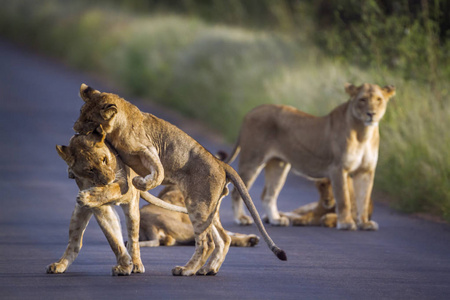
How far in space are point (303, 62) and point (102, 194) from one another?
14.1 metres

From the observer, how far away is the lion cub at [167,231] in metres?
10.2

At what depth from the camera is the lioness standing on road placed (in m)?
11.8

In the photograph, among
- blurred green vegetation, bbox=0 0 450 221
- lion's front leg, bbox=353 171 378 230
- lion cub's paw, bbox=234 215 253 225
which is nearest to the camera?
lion's front leg, bbox=353 171 378 230

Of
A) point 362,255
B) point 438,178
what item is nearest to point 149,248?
point 362,255

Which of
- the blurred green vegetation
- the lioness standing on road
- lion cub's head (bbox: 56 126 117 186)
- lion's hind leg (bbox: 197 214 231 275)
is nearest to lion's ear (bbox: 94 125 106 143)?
lion cub's head (bbox: 56 126 117 186)

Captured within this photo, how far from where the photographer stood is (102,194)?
27.2 feet

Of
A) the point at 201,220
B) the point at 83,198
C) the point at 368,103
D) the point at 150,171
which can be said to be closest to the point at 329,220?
the point at 368,103

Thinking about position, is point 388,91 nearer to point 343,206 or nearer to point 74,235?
point 343,206

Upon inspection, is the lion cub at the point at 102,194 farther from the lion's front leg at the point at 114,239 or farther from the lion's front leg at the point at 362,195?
the lion's front leg at the point at 362,195

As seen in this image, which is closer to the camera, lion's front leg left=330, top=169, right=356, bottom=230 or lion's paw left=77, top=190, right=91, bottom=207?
lion's paw left=77, top=190, right=91, bottom=207

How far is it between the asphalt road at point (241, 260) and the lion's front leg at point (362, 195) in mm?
249

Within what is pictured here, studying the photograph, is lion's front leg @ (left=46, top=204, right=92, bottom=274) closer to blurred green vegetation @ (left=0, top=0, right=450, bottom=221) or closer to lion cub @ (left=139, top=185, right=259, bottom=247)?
lion cub @ (left=139, top=185, right=259, bottom=247)

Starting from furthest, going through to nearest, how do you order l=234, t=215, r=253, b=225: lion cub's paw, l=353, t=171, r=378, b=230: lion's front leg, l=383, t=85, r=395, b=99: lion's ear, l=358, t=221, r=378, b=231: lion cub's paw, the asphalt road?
l=383, t=85, r=395, b=99: lion's ear
l=234, t=215, r=253, b=225: lion cub's paw
l=353, t=171, r=378, b=230: lion's front leg
l=358, t=221, r=378, b=231: lion cub's paw
the asphalt road

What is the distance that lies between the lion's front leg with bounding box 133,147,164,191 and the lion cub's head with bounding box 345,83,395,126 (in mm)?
3993
